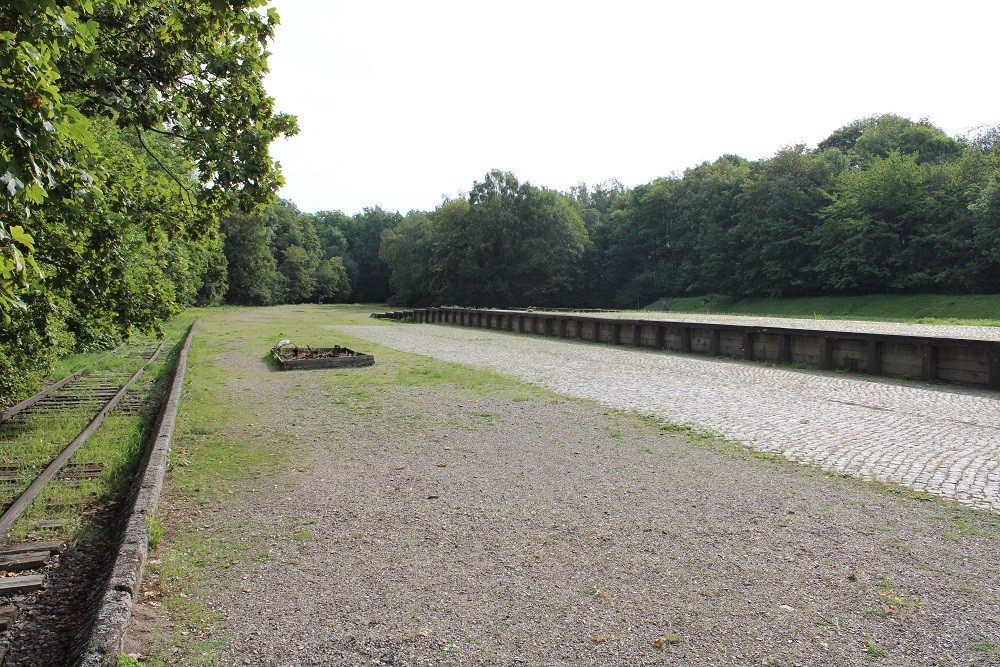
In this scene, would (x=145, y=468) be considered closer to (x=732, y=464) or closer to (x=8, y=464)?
(x=8, y=464)

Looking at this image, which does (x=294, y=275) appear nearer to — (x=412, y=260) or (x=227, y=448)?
(x=412, y=260)

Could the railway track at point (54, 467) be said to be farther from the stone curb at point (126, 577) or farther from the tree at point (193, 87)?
the tree at point (193, 87)

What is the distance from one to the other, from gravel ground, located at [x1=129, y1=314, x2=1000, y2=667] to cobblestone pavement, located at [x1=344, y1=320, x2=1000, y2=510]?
0.75 m

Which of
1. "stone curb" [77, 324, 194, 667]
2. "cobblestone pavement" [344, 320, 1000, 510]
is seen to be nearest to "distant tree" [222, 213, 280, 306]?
"cobblestone pavement" [344, 320, 1000, 510]

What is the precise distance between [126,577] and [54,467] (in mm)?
4230

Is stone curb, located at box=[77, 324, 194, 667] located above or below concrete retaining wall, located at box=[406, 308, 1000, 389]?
below

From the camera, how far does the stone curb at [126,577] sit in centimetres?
311

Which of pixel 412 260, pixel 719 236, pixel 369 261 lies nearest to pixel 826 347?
pixel 719 236

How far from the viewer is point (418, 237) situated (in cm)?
8412

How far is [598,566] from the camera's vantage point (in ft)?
13.6

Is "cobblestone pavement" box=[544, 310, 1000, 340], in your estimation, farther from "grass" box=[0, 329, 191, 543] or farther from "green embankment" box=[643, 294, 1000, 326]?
"grass" box=[0, 329, 191, 543]

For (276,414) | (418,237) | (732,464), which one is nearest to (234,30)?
(276,414)

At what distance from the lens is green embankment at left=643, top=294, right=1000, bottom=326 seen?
37812 millimetres

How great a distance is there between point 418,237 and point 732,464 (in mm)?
79646
